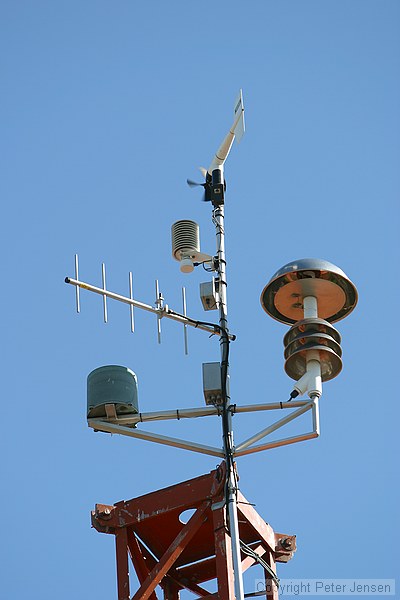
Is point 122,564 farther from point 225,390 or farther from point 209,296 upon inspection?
point 209,296

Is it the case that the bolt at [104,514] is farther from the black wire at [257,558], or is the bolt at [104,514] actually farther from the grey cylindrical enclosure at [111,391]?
the black wire at [257,558]

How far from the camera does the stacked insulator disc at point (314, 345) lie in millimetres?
15328

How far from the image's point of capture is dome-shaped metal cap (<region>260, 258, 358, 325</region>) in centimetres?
1553

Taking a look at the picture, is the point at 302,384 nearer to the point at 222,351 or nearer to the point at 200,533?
the point at 222,351

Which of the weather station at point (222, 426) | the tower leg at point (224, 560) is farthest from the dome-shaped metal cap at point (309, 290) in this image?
the tower leg at point (224, 560)

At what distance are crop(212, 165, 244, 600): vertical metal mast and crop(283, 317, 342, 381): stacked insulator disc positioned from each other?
77cm

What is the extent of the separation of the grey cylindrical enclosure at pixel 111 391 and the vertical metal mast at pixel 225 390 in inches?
44.5

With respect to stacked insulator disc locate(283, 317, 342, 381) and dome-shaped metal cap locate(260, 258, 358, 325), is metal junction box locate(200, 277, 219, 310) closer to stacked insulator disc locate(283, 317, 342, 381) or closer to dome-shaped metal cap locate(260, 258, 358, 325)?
dome-shaped metal cap locate(260, 258, 358, 325)

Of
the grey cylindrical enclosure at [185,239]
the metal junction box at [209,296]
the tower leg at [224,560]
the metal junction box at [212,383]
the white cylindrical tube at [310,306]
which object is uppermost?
the grey cylindrical enclosure at [185,239]

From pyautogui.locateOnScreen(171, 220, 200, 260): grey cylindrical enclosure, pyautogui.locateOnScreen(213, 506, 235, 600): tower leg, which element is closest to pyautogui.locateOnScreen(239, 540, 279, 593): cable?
pyautogui.locateOnScreen(213, 506, 235, 600): tower leg

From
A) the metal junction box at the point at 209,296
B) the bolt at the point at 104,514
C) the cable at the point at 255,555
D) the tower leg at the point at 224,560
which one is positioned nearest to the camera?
the tower leg at the point at 224,560

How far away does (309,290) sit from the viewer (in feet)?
51.5

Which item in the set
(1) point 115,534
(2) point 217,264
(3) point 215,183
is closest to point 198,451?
(1) point 115,534

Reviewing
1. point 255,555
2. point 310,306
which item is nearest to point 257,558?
point 255,555
